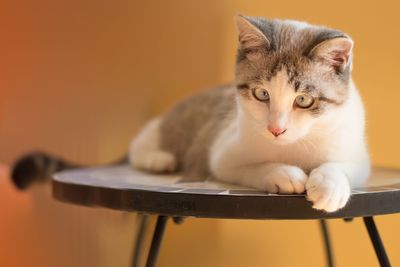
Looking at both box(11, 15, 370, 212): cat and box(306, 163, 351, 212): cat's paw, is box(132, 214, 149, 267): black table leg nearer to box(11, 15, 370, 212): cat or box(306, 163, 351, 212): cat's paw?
box(11, 15, 370, 212): cat

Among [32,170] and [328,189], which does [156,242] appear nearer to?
[328,189]

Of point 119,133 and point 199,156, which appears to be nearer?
point 199,156

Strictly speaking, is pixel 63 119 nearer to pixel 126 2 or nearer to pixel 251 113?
pixel 126 2

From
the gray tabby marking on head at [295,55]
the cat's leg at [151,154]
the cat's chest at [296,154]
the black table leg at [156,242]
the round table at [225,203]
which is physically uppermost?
the gray tabby marking on head at [295,55]

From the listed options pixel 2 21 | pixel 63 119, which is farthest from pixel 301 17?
pixel 2 21

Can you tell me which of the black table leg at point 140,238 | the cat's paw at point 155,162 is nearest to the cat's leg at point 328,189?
the cat's paw at point 155,162

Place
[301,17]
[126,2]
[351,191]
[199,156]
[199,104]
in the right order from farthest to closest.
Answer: [126,2] < [199,104] < [199,156] < [301,17] < [351,191]

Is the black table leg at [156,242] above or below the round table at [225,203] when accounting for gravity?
below

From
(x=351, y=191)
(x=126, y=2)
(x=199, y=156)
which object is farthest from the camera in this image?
(x=126, y=2)

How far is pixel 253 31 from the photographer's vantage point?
97 cm

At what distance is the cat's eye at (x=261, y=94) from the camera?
93 cm

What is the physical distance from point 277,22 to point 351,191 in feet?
1.30

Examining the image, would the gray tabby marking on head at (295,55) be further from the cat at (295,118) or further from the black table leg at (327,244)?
the black table leg at (327,244)

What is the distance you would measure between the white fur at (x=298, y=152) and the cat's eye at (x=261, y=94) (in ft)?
0.04
